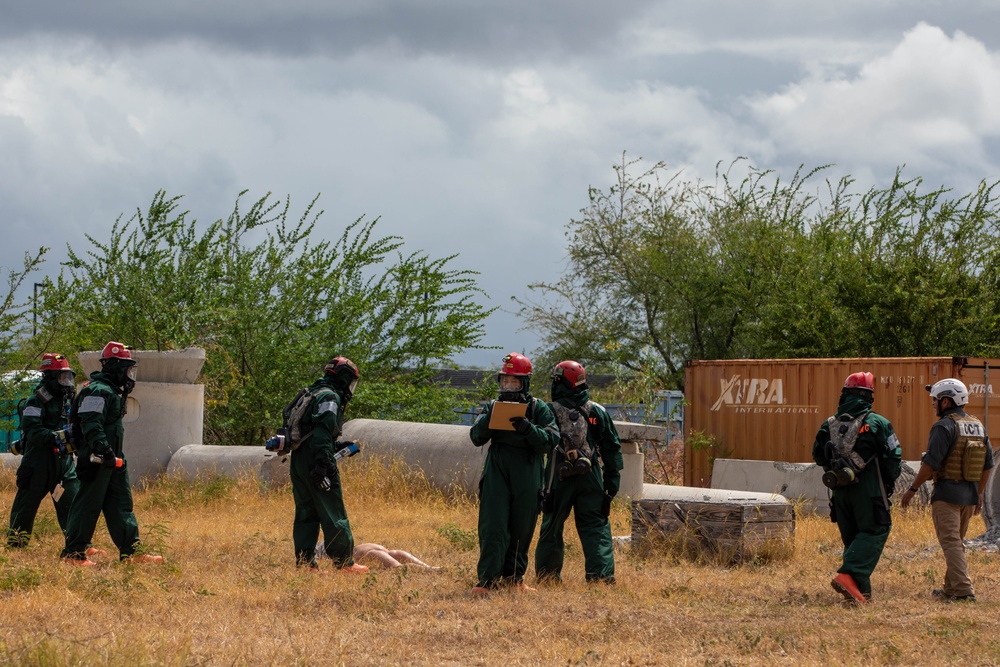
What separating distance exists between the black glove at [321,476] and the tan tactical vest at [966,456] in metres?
4.72

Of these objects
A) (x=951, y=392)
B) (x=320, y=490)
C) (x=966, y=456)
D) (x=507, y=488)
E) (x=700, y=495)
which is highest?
(x=951, y=392)

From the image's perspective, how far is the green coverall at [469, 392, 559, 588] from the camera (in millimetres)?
8398

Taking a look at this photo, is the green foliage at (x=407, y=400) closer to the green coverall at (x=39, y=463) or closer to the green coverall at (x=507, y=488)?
the green coverall at (x=39, y=463)

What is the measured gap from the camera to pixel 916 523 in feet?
43.1

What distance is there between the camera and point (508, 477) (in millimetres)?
8461

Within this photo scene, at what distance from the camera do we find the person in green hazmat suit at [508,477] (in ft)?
27.6

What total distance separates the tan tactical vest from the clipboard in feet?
10.7

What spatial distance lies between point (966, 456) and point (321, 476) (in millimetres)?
4923

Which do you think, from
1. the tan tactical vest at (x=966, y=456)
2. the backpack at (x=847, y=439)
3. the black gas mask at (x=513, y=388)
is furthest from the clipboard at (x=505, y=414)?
the tan tactical vest at (x=966, y=456)

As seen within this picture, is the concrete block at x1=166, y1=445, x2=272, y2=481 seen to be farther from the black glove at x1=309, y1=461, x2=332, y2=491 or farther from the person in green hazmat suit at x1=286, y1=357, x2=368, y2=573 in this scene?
the black glove at x1=309, y1=461, x2=332, y2=491

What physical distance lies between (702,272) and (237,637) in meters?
22.6

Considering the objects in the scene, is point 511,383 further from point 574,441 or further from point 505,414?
point 574,441

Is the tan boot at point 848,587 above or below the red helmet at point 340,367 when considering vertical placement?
below

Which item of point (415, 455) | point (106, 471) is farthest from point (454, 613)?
point (415, 455)
